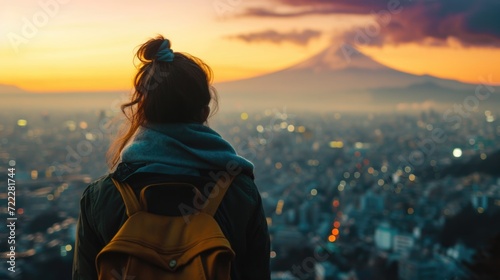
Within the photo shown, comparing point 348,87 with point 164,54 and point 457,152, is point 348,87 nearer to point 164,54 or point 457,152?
point 457,152

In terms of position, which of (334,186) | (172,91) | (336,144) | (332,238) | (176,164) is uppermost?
(172,91)

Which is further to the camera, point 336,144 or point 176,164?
point 336,144

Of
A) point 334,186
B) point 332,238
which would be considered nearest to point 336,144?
point 334,186

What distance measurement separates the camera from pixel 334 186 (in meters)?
9.75

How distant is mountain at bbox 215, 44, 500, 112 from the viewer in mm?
11141

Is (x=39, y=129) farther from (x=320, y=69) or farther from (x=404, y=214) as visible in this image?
(x=320, y=69)

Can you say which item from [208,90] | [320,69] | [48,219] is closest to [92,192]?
[208,90]

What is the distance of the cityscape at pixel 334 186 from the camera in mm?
5672

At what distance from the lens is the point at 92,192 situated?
41.6 inches

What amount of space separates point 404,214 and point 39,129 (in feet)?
17.8


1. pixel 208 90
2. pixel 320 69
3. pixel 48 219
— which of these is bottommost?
pixel 48 219

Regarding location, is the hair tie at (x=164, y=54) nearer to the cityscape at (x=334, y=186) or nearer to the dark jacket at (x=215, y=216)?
the dark jacket at (x=215, y=216)

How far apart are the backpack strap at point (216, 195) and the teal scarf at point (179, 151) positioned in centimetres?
3

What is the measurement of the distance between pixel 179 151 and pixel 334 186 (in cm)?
887
